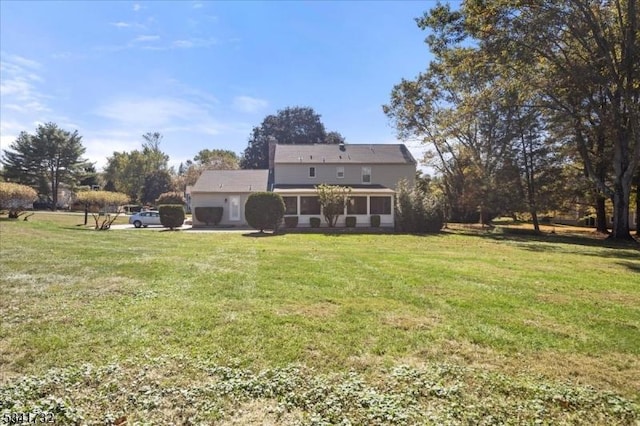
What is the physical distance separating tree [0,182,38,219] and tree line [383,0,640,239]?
82.7 feet

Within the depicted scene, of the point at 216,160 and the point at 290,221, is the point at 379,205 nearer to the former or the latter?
the point at 290,221

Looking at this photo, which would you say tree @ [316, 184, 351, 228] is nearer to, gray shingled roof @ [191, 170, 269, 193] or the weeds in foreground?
gray shingled roof @ [191, 170, 269, 193]

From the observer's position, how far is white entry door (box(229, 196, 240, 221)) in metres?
30.5

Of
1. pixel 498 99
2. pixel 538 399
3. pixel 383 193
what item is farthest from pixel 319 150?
pixel 538 399

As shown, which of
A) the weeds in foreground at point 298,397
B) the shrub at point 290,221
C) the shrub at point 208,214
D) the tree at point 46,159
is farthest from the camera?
the tree at point 46,159

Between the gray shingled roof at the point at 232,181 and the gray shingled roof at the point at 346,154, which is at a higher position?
the gray shingled roof at the point at 346,154

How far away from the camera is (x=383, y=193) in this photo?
28547mm

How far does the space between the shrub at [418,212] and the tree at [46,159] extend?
4701 centimetres

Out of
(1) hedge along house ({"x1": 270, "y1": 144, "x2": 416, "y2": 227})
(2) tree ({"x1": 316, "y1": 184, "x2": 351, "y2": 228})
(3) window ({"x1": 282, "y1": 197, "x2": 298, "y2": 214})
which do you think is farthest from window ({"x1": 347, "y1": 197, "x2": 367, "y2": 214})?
(3) window ({"x1": 282, "y1": 197, "x2": 298, "y2": 214})

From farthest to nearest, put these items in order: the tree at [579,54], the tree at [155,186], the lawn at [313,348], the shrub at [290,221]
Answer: the tree at [155,186]
the shrub at [290,221]
the tree at [579,54]
the lawn at [313,348]

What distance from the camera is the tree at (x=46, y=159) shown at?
1951 inches

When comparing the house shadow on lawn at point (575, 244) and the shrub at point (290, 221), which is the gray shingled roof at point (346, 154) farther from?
the house shadow on lawn at point (575, 244)

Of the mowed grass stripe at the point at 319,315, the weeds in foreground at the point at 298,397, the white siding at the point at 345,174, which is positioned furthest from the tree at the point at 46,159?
Result: the weeds in foreground at the point at 298,397

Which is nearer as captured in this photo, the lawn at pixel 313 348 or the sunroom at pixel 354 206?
the lawn at pixel 313 348
